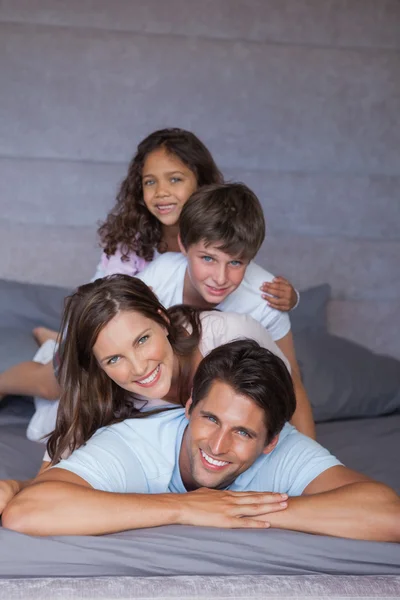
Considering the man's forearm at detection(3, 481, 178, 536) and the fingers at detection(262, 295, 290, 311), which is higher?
the fingers at detection(262, 295, 290, 311)

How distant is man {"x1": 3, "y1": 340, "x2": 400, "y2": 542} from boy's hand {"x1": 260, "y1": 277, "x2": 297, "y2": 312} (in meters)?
0.60

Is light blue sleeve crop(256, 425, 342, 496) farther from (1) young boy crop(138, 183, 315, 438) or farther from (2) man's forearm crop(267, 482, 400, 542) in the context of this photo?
(1) young boy crop(138, 183, 315, 438)

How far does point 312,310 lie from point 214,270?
1.06m

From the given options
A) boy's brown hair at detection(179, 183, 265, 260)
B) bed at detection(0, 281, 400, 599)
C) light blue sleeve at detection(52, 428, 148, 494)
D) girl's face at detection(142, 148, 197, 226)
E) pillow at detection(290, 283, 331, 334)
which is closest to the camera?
bed at detection(0, 281, 400, 599)

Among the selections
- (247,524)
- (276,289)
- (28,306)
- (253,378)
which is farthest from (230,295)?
(247,524)

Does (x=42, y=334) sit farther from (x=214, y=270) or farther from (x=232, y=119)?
(x=232, y=119)

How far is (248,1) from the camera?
3434mm

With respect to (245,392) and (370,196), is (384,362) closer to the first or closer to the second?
(370,196)

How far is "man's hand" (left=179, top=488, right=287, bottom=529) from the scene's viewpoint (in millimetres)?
1696

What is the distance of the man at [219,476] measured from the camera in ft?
5.51

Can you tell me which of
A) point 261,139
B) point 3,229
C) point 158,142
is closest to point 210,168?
point 158,142

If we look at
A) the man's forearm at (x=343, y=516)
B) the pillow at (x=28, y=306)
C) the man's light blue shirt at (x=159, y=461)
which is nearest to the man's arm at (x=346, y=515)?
the man's forearm at (x=343, y=516)

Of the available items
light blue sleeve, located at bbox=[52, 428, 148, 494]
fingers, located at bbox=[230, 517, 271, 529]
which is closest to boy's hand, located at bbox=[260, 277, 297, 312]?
light blue sleeve, located at bbox=[52, 428, 148, 494]

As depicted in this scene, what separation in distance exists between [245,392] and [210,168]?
114 cm
